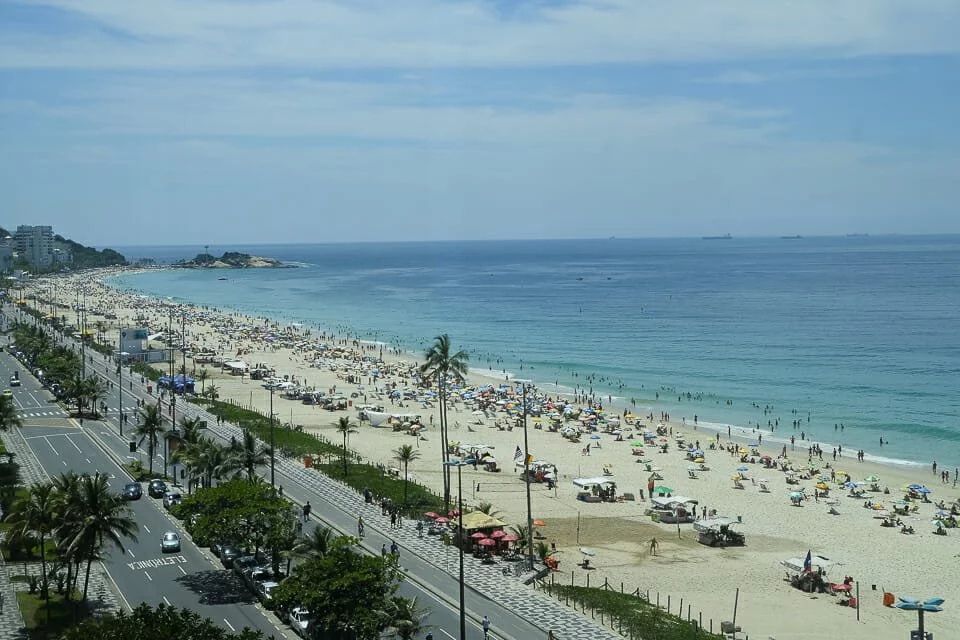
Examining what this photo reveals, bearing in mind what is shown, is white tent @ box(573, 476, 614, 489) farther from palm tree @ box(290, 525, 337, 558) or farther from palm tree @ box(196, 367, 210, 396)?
palm tree @ box(196, 367, 210, 396)

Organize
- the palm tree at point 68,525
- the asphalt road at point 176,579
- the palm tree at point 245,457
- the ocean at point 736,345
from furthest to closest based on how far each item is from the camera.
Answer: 1. the ocean at point 736,345
2. the palm tree at point 245,457
3. the asphalt road at point 176,579
4. the palm tree at point 68,525

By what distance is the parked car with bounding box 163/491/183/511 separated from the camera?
44.9m

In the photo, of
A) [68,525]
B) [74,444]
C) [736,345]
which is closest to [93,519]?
[68,525]

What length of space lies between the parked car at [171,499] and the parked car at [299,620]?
638 inches

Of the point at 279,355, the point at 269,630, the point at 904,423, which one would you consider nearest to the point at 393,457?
the point at 269,630

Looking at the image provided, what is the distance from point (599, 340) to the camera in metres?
120

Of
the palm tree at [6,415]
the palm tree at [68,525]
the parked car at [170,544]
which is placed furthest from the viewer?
the palm tree at [6,415]

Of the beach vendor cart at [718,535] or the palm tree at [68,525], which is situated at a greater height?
the palm tree at [68,525]

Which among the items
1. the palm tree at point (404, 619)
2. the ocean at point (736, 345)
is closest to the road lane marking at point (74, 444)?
the palm tree at point (404, 619)

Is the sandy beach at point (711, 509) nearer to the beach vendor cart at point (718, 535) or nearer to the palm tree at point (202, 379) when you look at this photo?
the beach vendor cart at point (718, 535)

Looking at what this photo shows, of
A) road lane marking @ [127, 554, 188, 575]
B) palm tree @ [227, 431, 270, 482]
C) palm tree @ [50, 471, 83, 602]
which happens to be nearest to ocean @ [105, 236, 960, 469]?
palm tree @ [227, 431, 270, 482]

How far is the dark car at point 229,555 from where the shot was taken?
36844 mm

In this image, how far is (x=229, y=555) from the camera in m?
37.2

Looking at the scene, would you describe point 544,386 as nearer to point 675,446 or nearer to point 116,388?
point 675,446
